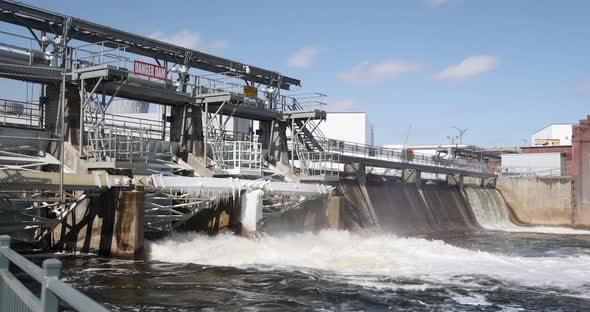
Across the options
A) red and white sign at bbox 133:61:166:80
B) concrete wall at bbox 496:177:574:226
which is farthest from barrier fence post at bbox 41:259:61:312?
concrete wall at bbox 496:177:574:226

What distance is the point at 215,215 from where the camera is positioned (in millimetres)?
26703

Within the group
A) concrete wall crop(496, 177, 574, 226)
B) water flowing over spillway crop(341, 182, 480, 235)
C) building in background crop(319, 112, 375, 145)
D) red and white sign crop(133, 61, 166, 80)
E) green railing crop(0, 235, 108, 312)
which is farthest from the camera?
building in background crop(319, 112, 375, 145)

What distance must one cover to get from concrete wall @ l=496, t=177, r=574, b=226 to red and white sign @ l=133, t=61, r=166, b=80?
4025cm

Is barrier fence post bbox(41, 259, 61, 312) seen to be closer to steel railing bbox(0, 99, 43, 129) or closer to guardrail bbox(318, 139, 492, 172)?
steel railing bbox(0, 99, 43, 129)

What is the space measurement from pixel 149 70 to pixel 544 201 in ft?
138

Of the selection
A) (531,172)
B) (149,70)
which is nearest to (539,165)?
(531,172)

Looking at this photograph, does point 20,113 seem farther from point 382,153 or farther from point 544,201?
point 544,201

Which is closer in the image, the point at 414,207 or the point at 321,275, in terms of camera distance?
the point at 321,275

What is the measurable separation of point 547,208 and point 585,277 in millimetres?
38344

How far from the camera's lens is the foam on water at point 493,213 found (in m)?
52.3

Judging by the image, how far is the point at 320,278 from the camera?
18500 millimetres

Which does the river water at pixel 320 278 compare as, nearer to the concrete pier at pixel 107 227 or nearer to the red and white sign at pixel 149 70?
the concrete pier at pixel 107 227

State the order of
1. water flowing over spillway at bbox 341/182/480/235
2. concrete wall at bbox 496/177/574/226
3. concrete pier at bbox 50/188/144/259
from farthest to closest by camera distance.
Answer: concrete wall at bbox 496/177/574/226, water flowing over spillway at bbox 341/182/480/235, concrete pier at bbox 50/188/144/259

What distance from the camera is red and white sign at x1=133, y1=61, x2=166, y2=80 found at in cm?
2688
